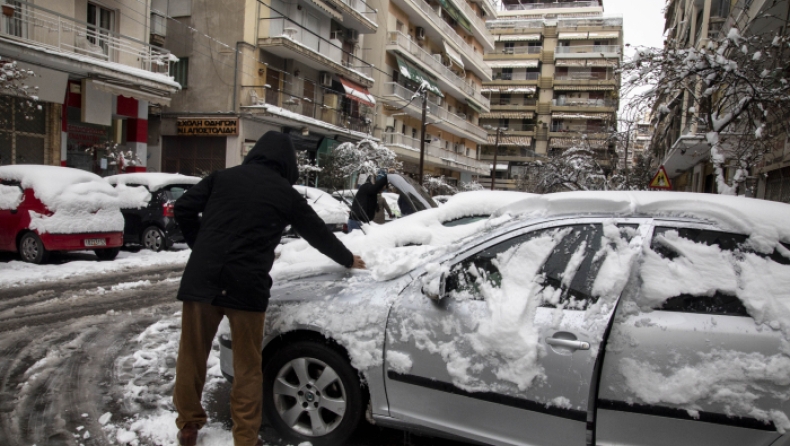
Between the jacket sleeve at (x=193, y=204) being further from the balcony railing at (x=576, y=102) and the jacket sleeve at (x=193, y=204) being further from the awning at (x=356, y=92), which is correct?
the balcony railing at (x=576, y=102)

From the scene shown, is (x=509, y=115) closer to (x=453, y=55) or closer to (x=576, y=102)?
(x=576, y=102)

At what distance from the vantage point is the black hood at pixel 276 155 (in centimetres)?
304

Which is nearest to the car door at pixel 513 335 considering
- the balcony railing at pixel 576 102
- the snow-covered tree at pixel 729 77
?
the snow-covered tree at pixel 729 77

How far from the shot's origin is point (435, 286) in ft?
9.07

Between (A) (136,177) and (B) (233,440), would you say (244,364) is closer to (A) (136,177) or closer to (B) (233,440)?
(B) (233,440)

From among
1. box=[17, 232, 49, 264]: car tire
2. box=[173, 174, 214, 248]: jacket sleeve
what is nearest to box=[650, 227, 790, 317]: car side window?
box=[173, 174, 214, 248]: jacket sleeve

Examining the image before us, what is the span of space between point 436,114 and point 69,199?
109 ft

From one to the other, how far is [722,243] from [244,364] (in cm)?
258

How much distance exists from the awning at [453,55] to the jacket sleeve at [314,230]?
3978cm

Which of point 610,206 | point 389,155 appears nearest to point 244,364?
point 610,206

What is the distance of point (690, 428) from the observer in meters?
2.39

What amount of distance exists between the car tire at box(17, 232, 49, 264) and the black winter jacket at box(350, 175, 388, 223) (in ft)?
16.7

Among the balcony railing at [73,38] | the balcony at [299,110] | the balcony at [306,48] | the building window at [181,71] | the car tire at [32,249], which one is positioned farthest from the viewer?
the building window at [181,71]

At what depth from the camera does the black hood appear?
304cm
